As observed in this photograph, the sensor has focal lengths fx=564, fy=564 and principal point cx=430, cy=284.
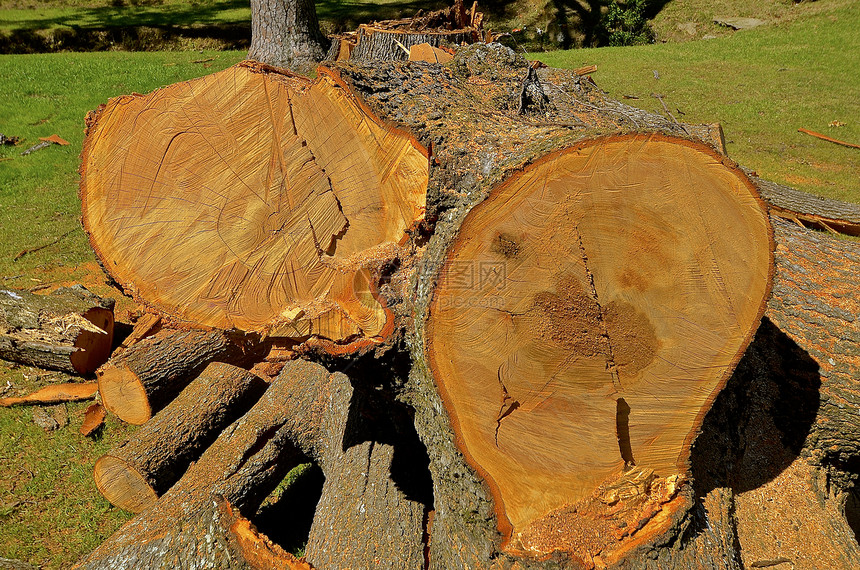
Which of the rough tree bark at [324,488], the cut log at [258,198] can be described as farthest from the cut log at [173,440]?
the cut log at [258,198]

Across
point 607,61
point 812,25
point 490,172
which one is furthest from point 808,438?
point 812,25

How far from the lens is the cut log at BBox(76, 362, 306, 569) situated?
225 centimetres

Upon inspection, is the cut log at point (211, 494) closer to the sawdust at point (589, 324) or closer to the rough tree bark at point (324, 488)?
the rough tree bark at point (324, 488)

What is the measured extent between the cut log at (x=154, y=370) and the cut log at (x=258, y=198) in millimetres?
1120

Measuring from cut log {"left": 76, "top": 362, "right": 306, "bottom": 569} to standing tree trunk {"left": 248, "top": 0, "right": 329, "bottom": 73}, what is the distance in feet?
18.8

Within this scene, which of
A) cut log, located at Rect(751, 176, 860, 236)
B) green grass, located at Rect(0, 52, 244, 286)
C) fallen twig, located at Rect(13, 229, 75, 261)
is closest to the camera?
cut log, located at Rect(751, 176, 860, 236)

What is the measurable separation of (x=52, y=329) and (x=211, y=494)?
209cm

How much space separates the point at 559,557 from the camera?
1785mm

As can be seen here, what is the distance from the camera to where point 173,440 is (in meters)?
3.13

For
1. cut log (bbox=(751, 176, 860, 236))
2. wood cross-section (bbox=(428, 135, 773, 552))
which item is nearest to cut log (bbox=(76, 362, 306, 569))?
Answer: wood cross-section (bbox=(428, 135, 773, 552))

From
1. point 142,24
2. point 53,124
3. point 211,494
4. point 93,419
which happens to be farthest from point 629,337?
point 142,24

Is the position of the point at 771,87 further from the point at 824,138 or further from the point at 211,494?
the point at 211,494

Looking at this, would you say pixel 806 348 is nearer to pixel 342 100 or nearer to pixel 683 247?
pixel 683 247

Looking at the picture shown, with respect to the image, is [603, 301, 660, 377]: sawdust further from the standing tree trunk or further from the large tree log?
the standing tree trunk
